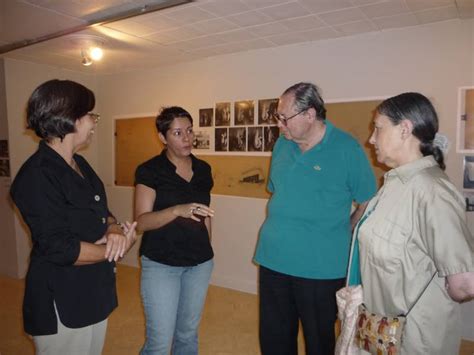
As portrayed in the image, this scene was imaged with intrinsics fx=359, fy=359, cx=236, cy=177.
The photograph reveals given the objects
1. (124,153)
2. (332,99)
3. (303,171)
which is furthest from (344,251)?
(124,153)

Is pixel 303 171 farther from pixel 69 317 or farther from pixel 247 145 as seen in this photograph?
pixel 247 145

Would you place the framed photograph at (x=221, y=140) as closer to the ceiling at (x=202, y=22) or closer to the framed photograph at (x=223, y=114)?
the framed photograph at (x=223, y=114)

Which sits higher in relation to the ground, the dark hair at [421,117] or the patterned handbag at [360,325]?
the dark hair at [421,117]

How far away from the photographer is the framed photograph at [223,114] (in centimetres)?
397

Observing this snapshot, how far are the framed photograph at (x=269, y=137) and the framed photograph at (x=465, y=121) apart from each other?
1.58 metres

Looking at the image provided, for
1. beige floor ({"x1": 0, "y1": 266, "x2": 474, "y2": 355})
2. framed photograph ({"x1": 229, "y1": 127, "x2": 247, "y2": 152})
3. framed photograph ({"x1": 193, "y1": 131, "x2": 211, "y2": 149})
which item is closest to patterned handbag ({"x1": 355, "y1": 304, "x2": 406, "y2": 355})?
beige floor ({"x1": 0, "y1": 266, "x2": 474, "y2": 355})

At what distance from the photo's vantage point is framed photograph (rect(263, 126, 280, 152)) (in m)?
3.68

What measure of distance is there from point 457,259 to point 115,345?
2550 mm

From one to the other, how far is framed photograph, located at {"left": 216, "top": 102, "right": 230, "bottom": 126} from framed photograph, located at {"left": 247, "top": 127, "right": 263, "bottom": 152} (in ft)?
1.04

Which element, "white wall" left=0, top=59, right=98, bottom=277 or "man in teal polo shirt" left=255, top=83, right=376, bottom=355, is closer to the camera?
"man in teal polo shirt" left=255, top=83, right=376, bottom=355

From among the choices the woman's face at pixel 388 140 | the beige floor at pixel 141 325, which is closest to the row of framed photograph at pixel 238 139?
the beige floor at pixel 141 325

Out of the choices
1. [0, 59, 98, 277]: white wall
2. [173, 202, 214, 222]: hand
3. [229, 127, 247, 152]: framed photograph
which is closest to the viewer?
[173, 202, 214, 222]: hand

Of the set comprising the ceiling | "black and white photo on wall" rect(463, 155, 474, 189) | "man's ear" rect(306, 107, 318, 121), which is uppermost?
the ceiling

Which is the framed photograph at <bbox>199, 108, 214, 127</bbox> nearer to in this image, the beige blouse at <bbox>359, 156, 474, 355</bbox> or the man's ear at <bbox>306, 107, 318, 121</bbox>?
the man's ear at <bbox>306, 107, 318, 121</bbox>
